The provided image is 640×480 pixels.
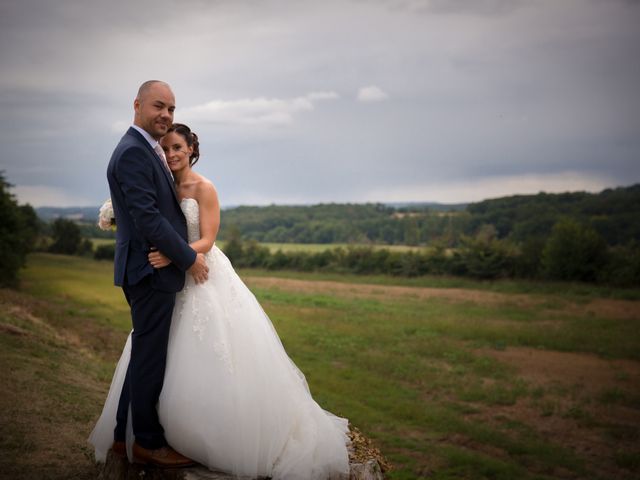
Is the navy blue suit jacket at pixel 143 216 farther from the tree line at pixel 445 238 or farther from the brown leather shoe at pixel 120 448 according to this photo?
the tree line at pixel 445 238

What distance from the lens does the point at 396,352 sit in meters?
18.9

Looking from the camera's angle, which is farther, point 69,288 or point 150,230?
point 69,288

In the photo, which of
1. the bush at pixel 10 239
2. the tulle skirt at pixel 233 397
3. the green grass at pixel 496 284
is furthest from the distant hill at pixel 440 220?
the tulle skirt at pixel 233 397

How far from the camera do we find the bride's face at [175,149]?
459 cm

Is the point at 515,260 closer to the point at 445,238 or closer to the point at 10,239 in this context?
the point at 445,238

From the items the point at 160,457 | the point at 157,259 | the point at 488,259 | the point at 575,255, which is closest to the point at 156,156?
the point at 157,259

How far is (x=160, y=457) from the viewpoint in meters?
4.40

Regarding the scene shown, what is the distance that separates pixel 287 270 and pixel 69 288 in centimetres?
2806

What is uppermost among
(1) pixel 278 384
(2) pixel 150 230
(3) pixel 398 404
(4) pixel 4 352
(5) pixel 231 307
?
(2) pixel 150 230

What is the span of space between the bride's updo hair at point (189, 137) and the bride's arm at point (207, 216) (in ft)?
1.19

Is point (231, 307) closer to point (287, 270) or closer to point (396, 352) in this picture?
point (396, 352)

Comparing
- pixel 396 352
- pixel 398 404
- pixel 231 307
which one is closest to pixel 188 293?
pixel 231 307

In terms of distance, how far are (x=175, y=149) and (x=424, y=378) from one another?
1268 cm

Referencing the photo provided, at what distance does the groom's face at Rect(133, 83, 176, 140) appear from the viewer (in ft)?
13.8
